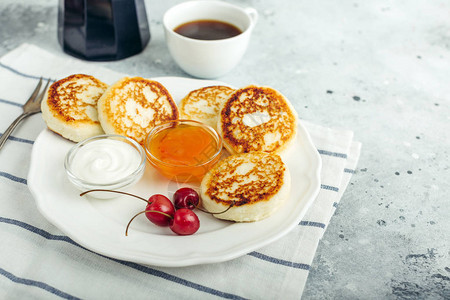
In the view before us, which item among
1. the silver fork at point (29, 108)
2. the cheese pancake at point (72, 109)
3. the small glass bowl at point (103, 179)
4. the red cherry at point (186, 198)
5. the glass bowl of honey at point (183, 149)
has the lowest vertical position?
the silver fork at point (29, 108)

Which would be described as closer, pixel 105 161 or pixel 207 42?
pixel 105 161

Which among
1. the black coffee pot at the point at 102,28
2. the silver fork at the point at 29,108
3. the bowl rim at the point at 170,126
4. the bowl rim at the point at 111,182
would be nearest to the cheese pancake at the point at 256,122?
the bowl rim at the point at 170,126

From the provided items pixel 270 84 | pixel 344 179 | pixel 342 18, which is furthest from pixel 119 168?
pixel 342 18

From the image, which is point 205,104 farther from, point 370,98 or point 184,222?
point 370,98

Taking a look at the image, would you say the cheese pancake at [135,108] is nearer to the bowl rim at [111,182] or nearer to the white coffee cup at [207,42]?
the bowl rim at [111,182]

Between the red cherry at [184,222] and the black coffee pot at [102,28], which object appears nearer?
the red cherry at [184,222]

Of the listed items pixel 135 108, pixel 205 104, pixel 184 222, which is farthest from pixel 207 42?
pixel 184 222
